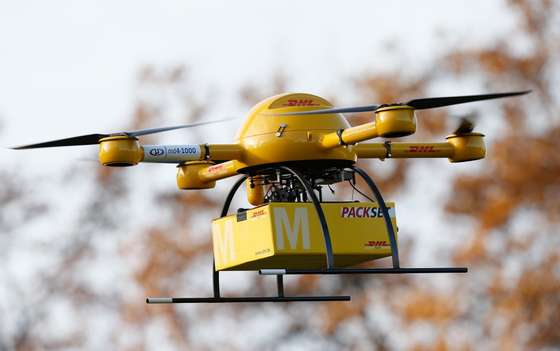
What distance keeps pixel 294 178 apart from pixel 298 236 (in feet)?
2.51

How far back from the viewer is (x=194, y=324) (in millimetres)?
36750

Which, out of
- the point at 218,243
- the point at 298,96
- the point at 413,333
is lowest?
the point at 413,333

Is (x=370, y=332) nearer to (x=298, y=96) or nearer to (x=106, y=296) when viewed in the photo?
(x=106, y=296)

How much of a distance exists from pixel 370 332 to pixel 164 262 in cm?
477

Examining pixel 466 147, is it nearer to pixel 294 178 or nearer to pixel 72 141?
pixel 294 178

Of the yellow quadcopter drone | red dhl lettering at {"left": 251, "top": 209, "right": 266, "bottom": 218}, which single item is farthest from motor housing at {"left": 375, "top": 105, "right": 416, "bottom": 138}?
red dhl lettering at {"left": 251, "top": 209, "right": 266, "bottom": 218}

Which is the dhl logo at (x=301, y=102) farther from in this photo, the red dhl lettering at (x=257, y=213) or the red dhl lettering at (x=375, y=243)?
the red dhl lettering at (x=375, y=243)

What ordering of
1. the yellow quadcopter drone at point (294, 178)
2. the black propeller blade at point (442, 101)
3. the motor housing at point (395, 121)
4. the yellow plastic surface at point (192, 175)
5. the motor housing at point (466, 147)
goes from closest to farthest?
→ 1. the motor housing at point (395, 121)
2. the black propeller blade at point (442, 101)
3. the yellow quadcopter drone at point (294, 178)
4. the motor housing at point (466, 147)
5. the yellow plastic surface at point (192, 175)

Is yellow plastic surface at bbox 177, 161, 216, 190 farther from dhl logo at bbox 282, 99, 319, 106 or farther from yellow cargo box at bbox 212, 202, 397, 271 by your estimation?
dhl logo at bbox 282, 99, 319, 106

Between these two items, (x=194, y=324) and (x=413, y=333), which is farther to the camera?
(x=194, y=324)

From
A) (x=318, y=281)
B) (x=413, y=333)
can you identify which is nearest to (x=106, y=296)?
(x=318, y=281)

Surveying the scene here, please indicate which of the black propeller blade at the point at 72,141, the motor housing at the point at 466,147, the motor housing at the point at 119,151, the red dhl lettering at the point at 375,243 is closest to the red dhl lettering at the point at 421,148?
the motor housing at the point at 466,147

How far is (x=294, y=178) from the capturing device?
44.2 feet

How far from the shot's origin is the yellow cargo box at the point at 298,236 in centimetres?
1281
